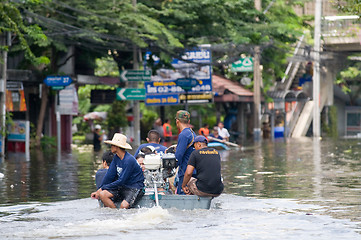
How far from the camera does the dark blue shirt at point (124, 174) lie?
14266mm

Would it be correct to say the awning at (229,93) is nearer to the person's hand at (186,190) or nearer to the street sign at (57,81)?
the street sign at (57,81)

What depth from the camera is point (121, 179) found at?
14.3 meters

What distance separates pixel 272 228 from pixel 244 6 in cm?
2872

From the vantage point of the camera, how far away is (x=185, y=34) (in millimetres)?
39562

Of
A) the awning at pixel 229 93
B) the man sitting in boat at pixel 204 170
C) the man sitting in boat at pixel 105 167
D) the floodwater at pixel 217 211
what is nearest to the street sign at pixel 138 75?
the awning at pixel 229 93

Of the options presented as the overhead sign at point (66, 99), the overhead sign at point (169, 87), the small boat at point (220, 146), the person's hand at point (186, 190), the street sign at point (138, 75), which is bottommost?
the small boat at point (220, 146)

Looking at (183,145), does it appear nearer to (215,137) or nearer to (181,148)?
(181,148)

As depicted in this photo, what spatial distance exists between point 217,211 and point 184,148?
1.31 meters

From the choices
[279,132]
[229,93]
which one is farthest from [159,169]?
[279,132]

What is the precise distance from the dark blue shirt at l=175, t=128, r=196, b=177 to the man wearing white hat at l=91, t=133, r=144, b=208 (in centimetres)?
77

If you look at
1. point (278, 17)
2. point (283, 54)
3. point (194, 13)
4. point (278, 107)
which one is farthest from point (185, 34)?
point (278, 107)

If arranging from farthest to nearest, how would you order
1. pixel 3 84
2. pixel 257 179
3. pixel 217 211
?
pixel 3 84 → pixel 257 179 → pixel 217 211

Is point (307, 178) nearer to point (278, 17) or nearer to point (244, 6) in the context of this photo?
point (244, 6)

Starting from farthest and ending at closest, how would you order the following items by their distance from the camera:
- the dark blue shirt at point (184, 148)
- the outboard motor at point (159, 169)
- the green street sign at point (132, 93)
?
the green street sign at point (132, 93), the dark blue shirt at point (184, 148), the outboard motor at point (159, 169)
